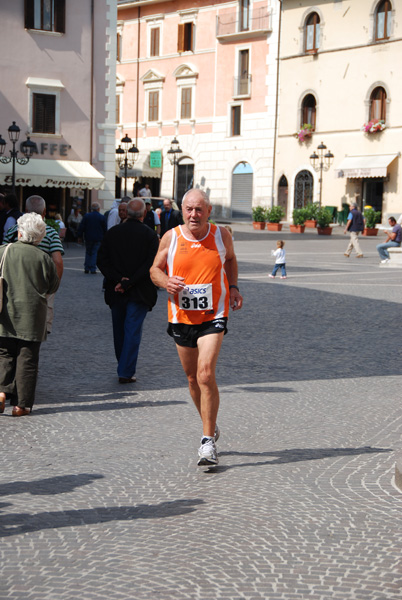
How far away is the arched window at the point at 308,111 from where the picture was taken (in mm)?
52812

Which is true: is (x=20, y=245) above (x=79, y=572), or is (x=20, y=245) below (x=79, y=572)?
above

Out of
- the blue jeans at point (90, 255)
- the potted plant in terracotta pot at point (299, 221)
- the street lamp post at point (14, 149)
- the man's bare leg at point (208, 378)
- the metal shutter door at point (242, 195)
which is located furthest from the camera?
the metal shutter door at point (242, 195)

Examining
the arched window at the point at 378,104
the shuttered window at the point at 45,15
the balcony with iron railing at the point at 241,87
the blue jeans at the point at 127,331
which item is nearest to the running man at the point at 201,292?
the blue jeans at the point at 127,331

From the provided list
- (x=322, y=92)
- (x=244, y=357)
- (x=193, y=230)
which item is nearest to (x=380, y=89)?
(x=322, y=92)

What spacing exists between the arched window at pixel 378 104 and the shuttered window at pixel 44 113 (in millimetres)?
19003

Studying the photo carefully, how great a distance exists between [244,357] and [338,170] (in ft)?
134

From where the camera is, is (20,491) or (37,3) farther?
(37,3)

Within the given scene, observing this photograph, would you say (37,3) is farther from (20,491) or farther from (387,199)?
(20,491)

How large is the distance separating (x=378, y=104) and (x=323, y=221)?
Answer: 31.1 feet

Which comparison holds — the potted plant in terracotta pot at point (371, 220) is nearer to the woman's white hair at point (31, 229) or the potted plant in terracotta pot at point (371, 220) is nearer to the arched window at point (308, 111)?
the arched window at point (308, 111)

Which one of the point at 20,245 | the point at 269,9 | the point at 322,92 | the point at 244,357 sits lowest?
the point at 244,357

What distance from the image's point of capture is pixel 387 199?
49.2 m

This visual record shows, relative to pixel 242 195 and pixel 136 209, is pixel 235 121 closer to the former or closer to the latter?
pixel 242 195

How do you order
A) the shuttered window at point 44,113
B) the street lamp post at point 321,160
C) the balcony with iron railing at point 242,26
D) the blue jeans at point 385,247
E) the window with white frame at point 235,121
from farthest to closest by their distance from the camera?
the window with white frame at point 235,121, the balcony with iron railing at point 242,26, the street lamp post at point 321,160, the shuttered window at point 44,113, the blue jeans at point 385,247
